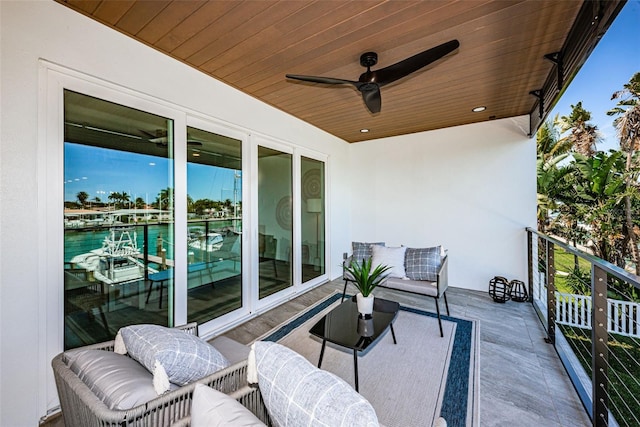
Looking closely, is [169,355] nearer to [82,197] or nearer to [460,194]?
[82,197]

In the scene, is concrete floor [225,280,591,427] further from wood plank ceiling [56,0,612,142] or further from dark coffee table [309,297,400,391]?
wood plank ceiling [56,0,612,142]

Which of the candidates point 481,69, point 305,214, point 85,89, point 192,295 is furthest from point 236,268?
point 481,69

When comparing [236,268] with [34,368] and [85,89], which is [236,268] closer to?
[34,368]

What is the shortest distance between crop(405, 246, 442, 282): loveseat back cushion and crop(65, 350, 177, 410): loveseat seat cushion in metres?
2.78

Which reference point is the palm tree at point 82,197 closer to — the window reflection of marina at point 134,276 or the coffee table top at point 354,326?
the window reflection of marina at point 134,276

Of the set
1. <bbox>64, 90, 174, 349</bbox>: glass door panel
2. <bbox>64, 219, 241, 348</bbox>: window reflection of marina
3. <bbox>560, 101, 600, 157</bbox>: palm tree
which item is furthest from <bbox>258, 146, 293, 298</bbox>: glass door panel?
<bbox>560, 101, 600, 157</bbox>: palm tree

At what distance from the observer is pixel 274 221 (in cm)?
387

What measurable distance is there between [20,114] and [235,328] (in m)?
2.54

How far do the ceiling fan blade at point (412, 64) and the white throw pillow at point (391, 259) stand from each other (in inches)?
82.3

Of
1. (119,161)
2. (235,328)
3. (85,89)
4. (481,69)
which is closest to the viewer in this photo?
(85,89)

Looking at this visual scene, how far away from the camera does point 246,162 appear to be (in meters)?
3.29

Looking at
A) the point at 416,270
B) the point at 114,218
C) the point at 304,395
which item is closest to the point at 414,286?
the point at 416,270

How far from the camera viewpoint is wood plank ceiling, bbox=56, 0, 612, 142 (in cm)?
185

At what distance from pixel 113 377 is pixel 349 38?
2611 mm
